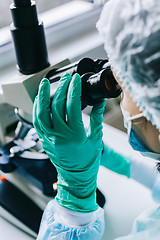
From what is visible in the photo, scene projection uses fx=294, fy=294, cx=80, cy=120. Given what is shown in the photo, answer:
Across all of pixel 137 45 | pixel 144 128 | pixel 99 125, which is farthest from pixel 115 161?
pixel 137 45

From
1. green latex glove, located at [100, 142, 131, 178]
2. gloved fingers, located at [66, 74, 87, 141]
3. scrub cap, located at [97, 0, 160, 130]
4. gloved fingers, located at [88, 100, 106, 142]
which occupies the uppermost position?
scrub cap, located at [97, 0, 160, 130]

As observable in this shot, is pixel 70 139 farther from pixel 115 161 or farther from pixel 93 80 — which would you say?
pixel 115 161

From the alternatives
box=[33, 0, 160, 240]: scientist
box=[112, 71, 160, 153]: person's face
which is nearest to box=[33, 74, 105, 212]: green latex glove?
box=[33, 0, 160, 240]: scientist

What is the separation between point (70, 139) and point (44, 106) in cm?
11

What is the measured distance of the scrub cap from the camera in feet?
1.73

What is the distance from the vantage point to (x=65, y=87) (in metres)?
0.74

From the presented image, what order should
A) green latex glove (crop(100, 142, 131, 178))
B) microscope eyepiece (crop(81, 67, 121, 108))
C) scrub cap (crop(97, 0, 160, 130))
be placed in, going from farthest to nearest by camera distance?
green latex glove (crop(100, 142, 131, 178))
microscope eyepiece (crop(81, 67, 121, 108))
scrub cap (crop(97, 0, 160, 130))

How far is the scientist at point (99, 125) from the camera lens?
0.55 m

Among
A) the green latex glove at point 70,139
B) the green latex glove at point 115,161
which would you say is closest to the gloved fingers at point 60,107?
the green latex glove at point 70,139

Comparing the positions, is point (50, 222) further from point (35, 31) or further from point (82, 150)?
point (35, 31)

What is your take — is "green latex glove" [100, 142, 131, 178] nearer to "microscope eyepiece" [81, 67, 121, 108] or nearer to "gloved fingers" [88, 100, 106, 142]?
"gloved fingers" [88, 100, 106, 142]

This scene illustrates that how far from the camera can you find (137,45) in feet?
1.80

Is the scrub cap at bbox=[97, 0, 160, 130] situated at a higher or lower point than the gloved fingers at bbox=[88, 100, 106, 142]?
higher

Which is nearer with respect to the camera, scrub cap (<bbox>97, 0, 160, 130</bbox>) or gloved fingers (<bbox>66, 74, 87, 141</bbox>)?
scrub cap (<bbox>97, 0, 160, 130</bbox>)
